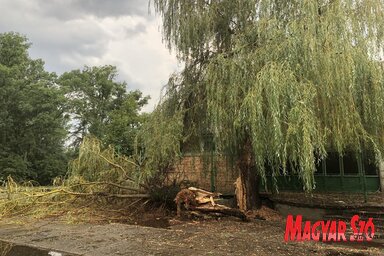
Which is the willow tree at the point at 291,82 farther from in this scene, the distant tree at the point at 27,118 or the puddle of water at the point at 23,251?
the distant tree at the point at 27,118

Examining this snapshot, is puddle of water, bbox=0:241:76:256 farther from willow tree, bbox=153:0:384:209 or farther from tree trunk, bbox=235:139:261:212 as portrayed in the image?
tree trunk, bbox=235:139:261:212

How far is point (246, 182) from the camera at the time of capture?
9.65 metres

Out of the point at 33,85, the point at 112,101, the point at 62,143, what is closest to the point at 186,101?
the point at 33,85

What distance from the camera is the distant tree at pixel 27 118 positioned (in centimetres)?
2861

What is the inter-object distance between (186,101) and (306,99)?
3556mm

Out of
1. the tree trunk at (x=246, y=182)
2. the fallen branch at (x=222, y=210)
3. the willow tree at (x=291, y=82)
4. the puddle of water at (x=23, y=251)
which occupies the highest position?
the willow tree at (x=291, y=82)

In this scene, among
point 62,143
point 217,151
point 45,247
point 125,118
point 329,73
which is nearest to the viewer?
point 45,247

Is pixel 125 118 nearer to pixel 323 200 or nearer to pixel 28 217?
pixel 28 217

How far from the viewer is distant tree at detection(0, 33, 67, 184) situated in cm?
2861

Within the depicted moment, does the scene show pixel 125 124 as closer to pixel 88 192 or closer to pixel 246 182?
pixel 88 192

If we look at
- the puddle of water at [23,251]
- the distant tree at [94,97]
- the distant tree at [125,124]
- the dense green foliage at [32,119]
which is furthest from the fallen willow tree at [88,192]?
the distant tree at [94,97]

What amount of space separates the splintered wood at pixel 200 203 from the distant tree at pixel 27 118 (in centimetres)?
2195

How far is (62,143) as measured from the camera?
33.2 meters

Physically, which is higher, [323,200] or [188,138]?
[188,138]
